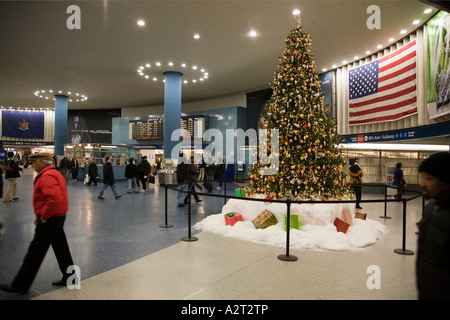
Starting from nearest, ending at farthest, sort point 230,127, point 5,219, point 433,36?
1. point 5,219
2. point 433,36
3. point 230,127

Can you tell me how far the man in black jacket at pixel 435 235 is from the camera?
62.0 inches

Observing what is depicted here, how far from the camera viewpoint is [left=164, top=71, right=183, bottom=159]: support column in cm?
1488

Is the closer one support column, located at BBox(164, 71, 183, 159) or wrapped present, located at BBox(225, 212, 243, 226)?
wrapped present, located at BBox(225, 212, 243, 226)

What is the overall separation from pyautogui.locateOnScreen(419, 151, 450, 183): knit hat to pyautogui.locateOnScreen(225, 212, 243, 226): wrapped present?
184 inches

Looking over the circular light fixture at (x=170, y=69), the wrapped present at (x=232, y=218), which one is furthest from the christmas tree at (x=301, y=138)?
the circular light fixture at (x=170, y=69)

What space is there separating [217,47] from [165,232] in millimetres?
9530

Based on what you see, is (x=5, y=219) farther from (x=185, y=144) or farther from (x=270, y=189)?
(x=185, y=144)

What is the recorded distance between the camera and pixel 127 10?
30.6 feet

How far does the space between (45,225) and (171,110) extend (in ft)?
41.2

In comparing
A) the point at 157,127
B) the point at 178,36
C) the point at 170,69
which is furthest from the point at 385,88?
the point at 157,127

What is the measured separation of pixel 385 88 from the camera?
11984mm

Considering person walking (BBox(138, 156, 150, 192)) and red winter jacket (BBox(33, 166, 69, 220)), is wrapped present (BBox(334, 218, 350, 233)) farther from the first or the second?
person walking (BBox(138, 156, 150, 192))

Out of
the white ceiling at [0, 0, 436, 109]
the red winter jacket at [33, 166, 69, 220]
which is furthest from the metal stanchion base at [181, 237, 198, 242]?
the white ceiling at [0, 0, 436, 109]
